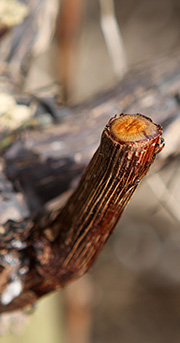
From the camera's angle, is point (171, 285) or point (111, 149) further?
point (171, 285)

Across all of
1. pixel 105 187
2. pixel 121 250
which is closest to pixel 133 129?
pixel 105 187

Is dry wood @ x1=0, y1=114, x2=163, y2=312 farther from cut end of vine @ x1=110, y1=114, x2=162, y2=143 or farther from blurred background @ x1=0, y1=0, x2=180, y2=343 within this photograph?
blurred background @ x1=0, y1=0, x2=180, y2=343

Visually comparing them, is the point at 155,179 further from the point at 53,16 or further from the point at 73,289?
the point at 73,289

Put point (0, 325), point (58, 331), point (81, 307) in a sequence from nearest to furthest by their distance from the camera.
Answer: point (0, 325) < point (58, 331) < point (81, 307)

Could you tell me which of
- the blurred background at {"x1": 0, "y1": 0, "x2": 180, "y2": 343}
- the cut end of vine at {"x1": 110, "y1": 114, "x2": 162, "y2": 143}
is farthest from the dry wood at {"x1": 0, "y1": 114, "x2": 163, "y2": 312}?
the blurred background at {"x1": 0, "y1": 0, "x2": 180, "y2": 343}

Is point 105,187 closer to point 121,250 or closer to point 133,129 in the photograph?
point 133,129

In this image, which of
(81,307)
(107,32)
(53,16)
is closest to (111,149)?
(53,16)

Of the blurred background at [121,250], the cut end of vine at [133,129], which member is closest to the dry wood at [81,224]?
the cut end of vine at [133,129]
